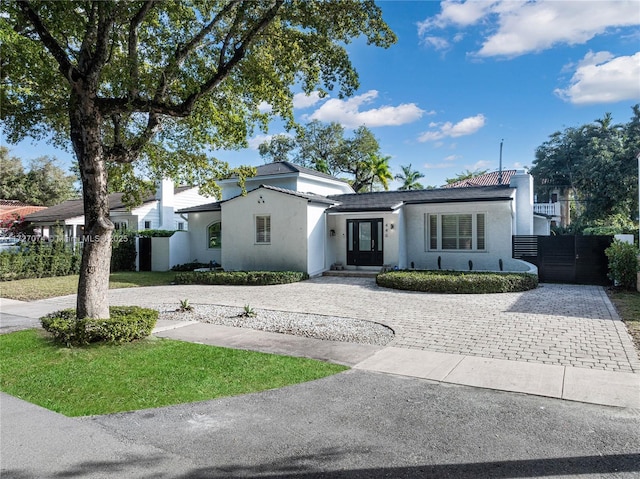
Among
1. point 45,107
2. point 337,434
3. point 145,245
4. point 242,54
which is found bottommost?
point 337,434

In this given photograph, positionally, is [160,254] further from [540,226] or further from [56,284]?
[540,226]

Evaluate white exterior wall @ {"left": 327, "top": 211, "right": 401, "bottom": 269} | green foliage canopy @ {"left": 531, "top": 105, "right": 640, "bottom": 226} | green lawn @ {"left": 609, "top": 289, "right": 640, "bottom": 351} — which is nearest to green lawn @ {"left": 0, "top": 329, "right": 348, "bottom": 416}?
green lawn @ {"left": 609, "top": 289, "right": 640, "bottom": 351}

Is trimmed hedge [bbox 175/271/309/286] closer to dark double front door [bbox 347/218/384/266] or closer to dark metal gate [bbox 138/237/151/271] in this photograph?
dark double front door [bbox 347/218/384/266]

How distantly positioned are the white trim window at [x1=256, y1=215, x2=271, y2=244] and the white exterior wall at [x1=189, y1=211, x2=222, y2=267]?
158 inches

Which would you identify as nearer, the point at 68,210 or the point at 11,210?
the point at 68,210

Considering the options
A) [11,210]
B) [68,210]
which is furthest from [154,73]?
[11,210]

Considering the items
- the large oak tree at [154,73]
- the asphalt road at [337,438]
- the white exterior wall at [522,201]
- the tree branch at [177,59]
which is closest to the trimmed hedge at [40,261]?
the large oak tree at [154,73]

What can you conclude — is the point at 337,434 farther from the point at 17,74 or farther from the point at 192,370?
the point at 17,74

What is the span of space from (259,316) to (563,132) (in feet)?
160

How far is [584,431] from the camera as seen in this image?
3.89 metres

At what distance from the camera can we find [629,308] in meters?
10.3

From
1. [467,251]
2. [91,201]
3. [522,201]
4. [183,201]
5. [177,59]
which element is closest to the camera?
[91,201]

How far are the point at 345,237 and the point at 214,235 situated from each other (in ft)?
25.2

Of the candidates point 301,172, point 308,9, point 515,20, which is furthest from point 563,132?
point 308,9
